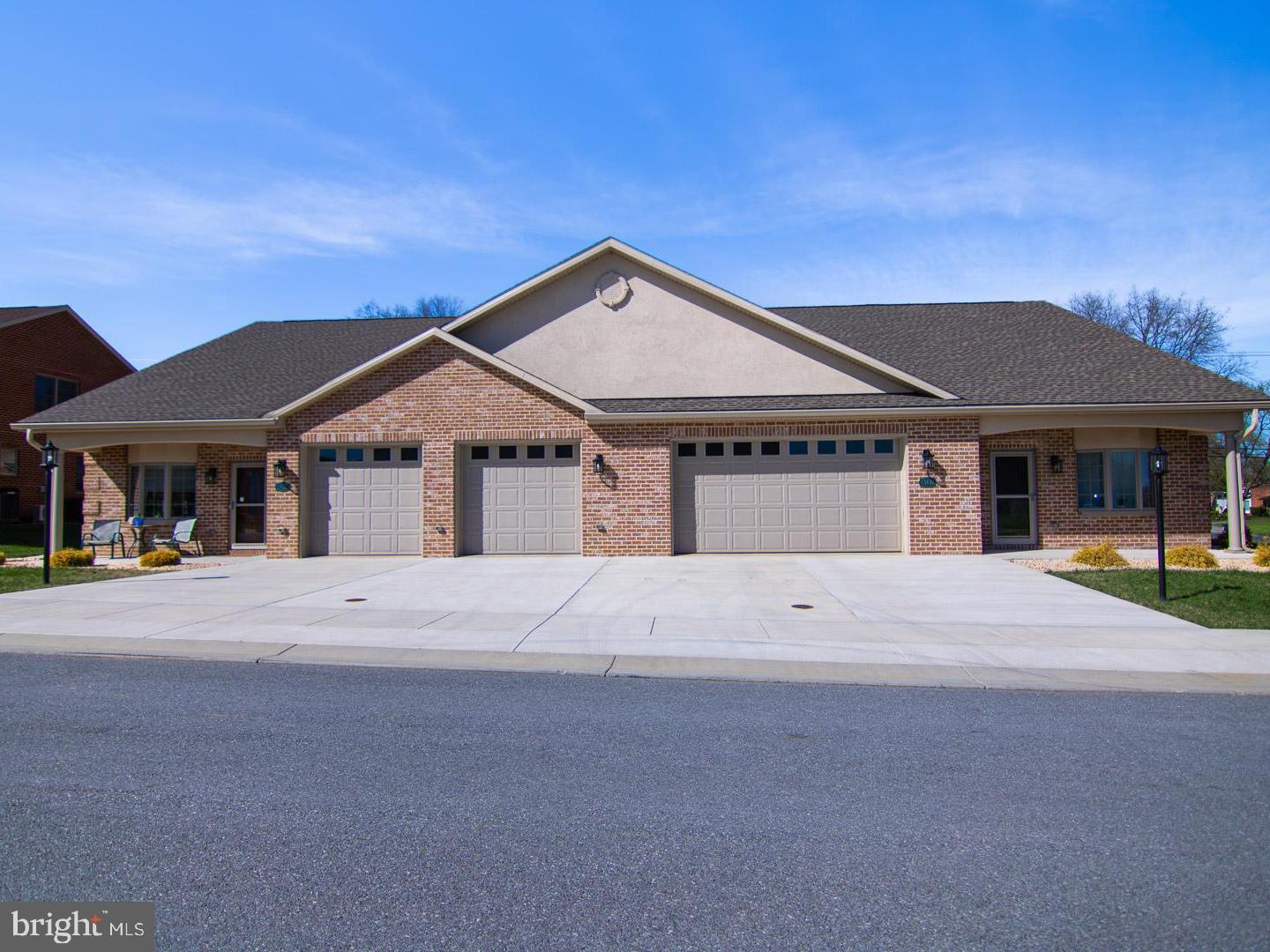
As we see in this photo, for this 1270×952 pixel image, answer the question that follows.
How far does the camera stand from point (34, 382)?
96.9ft

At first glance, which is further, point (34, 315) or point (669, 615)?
point (34, 315)

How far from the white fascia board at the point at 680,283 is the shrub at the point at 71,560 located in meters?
8.56

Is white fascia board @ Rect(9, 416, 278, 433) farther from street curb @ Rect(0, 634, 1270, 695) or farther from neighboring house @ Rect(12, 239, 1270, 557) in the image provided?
street curb @ Rect(0, 634, 1270, 695)

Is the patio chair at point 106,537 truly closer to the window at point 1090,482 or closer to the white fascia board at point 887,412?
the white fascia board at point 887,412

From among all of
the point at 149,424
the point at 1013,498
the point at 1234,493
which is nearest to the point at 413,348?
the point at 149,424

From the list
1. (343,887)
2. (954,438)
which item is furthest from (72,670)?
(954,438)

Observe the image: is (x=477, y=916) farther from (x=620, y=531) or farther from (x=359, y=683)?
(x=620, y=531)

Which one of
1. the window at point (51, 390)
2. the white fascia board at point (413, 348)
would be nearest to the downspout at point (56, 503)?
the white fascia board at point (413, 348)

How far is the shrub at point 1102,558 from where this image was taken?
48.2 ft

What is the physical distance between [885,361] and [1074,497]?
4929mm

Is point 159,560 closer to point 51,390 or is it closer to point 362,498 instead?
point 362,498

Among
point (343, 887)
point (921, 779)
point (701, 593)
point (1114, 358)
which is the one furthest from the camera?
point (1114, 358)

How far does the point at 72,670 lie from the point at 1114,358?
20044 mm

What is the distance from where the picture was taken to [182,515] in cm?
1920
